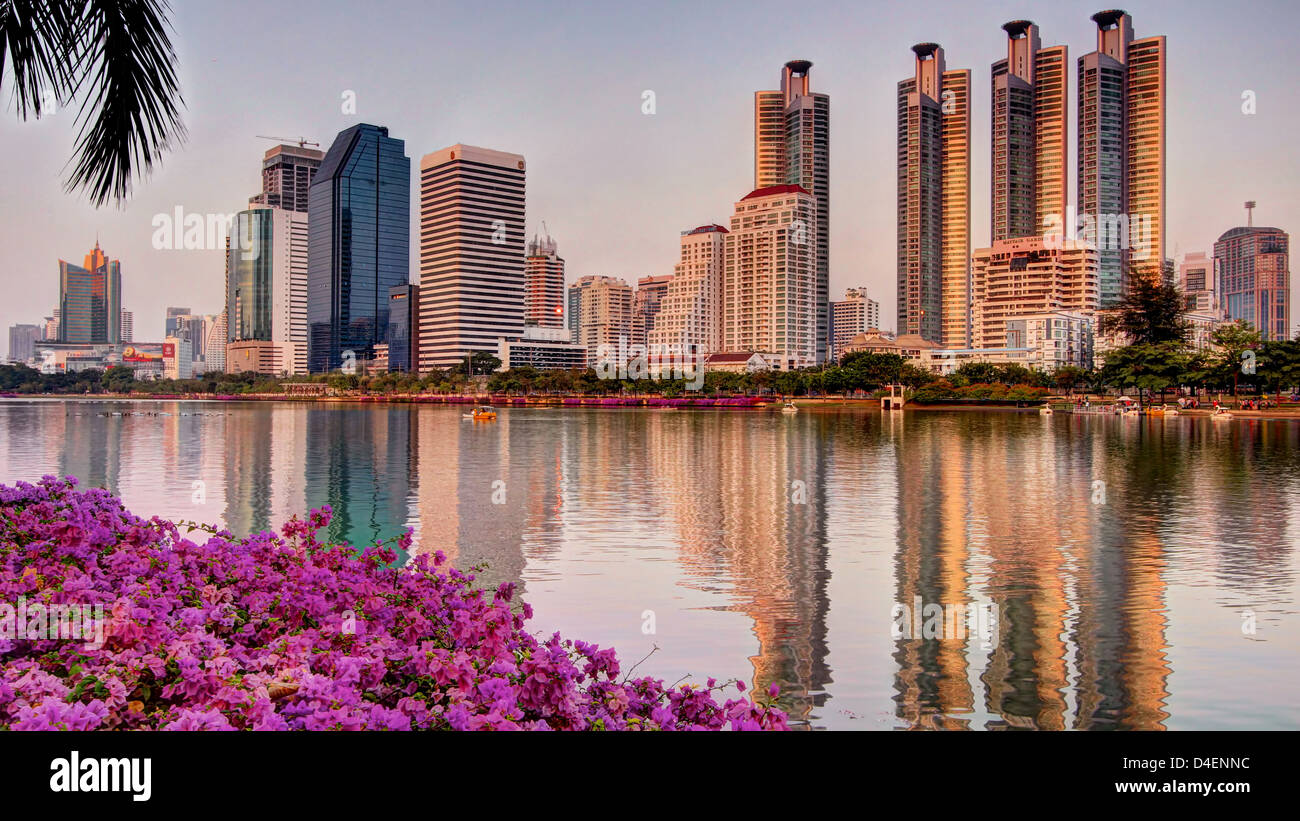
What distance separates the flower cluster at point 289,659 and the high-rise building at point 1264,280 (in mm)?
192764

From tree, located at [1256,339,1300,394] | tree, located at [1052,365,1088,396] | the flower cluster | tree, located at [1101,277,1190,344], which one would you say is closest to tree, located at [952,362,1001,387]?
tree, located at [1052,365,1088,396]

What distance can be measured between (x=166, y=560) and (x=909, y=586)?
10.4 m

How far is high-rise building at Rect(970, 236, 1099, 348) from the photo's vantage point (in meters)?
191

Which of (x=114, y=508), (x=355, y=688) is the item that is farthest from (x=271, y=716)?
(x=114, y=508)

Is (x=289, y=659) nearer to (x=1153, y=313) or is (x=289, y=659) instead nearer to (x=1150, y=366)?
(x=1150, y=366)

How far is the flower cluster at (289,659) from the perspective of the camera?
433 cm

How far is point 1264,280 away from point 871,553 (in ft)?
632

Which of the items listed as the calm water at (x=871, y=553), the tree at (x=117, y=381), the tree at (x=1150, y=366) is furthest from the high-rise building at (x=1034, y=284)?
the tree at (x=117, y=381)

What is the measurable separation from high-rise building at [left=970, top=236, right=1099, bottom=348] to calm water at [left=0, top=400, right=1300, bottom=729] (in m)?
159

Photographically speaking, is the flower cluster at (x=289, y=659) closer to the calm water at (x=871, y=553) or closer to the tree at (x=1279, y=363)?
the calm water at (x=871, y=553)

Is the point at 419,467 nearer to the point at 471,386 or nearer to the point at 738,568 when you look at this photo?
the point at 738,568

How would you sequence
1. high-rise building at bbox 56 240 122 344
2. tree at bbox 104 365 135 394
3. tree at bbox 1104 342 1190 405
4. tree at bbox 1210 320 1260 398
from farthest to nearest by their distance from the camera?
tree at bbox 104 365 135 394 → tree at bbox 1104 342 1190 405 → tree at bbox 1210 320 1260 398 → high-rise building at bbox 56 240 122 344

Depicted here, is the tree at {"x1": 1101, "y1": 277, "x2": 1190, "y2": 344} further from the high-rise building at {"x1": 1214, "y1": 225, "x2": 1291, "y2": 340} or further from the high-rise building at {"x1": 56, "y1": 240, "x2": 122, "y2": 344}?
the high-rise building at {"x1": 56, "y1": 240, "x2": 122, "y2": 344}

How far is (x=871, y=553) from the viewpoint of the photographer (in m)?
17.1
